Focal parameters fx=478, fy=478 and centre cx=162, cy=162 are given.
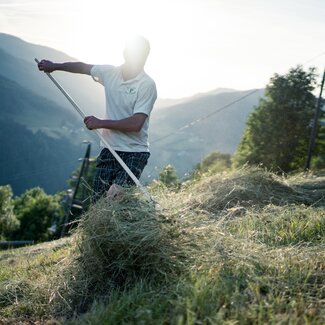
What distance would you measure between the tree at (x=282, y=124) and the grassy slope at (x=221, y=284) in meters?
29.2

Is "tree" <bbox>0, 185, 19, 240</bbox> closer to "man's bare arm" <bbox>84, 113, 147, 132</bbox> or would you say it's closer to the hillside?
"man's bare arm" <bbox>84, 113, 147, 132</bbox>

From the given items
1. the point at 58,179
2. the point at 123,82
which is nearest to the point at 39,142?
the point at 58,179

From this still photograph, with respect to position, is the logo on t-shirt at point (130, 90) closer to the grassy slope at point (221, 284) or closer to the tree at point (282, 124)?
the grassy slope at point (221, 284)

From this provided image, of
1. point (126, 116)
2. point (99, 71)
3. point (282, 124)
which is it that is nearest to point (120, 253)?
point (126, 116)

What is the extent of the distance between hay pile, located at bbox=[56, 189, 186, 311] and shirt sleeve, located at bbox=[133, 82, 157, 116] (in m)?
1.04

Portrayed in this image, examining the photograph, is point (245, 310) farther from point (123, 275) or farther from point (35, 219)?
point (35, 219)

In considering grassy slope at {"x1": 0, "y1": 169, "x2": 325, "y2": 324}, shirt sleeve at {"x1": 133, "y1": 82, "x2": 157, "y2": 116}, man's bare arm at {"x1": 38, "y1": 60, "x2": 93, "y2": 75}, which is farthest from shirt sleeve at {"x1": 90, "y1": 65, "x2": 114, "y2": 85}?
grassy slope at {"x1": 0, "y1": 169, "x2": 325, "y2": 324}

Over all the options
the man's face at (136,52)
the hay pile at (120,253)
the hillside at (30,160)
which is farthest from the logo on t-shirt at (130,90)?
the hillside at (30,160)

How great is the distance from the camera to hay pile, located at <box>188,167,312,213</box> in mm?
6551

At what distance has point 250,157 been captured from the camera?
34.4 metres

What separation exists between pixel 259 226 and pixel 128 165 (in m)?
1.40

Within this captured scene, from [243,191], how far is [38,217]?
4791 cm

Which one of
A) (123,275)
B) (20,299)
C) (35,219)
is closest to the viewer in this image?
(123,275)

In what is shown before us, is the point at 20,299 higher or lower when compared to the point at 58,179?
higher
